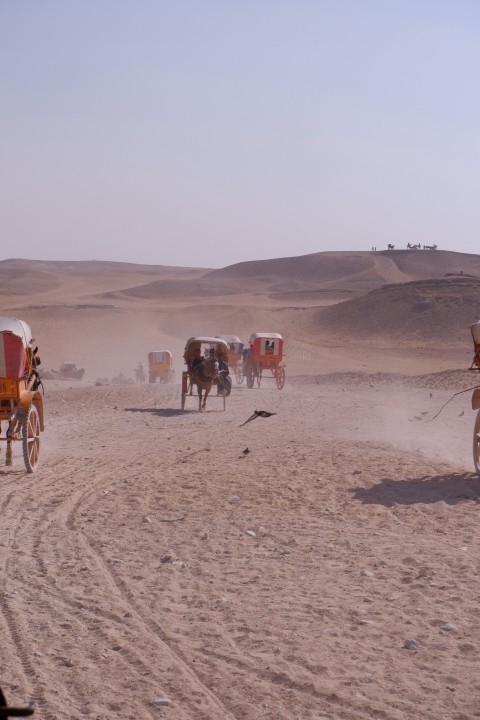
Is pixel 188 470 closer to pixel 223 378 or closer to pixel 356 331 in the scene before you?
pixel 223 378

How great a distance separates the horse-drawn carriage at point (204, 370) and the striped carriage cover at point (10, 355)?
10.1 metres

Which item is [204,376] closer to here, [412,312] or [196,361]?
[196,361]

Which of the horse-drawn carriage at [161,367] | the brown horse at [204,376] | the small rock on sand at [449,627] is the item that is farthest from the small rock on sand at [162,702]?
the horse-drawn carriage at [161,367]

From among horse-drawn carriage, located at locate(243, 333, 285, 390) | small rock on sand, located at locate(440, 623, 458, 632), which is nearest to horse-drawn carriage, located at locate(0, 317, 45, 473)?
small rock on sand, located at locate(440, 623, 458, 632)

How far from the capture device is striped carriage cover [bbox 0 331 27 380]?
12.5m

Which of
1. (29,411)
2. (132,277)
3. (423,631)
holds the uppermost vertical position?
(132,277)

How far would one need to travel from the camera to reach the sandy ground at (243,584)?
5.12 meters

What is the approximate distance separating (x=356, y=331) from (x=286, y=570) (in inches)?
2578

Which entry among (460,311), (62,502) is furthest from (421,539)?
(460,311)

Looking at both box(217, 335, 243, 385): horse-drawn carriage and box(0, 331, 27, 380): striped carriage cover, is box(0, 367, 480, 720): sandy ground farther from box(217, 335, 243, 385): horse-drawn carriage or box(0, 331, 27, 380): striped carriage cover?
box(217, 335, 243, 385): horse-drawn carriage

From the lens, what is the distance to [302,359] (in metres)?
55.4

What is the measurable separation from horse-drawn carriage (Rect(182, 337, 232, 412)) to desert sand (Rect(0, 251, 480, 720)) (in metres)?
1.20

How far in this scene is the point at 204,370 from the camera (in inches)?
904

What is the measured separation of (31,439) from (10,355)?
3.88 ft
